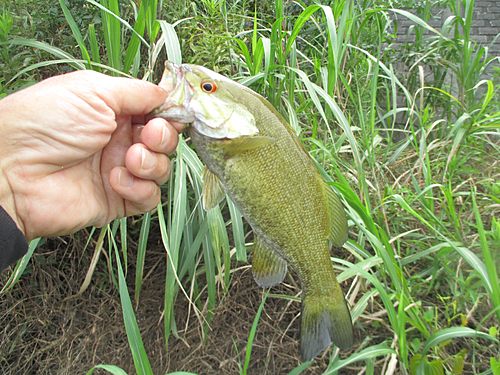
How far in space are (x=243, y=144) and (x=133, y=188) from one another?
1.74 ft

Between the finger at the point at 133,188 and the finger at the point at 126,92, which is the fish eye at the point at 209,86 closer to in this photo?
the finger at the point at 126,92

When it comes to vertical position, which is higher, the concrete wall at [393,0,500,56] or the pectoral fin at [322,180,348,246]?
the pectoral fin at [322,180,348,246]

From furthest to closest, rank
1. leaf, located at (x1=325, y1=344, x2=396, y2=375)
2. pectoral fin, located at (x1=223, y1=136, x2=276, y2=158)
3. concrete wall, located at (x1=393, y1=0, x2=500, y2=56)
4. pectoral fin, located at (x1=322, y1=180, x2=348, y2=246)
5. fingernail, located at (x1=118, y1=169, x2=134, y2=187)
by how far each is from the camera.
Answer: concrete wall, located at (x1=393, y1=0, x2=500, y2=56), leaf, located at (x1=325, y1=344, x2=396, y2=375), fingernail, located at (x1=118, y1=169, x2=134, y2=187), pectoral fin, located at (x1=322, y1=180, x2=348, y2=246), pectoral fin, located at (x1=223, y1=136, x2=276, y2=158)

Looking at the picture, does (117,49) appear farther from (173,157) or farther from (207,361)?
(207,361)

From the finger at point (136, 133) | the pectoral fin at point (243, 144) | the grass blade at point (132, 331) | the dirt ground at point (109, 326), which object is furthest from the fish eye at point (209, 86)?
the dirt ground at point (109, 326)

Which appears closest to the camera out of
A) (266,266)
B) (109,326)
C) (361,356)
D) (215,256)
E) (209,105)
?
(209,105)

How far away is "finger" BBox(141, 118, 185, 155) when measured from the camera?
1.03m

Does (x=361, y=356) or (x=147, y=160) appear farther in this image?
(x=361, y=356)

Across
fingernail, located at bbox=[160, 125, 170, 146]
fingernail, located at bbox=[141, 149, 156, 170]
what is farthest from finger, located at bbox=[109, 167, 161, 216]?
fingernail, located at bbox=[160, 125, 170, 146]

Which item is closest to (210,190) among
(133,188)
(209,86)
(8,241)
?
(209,86)

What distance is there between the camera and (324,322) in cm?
96

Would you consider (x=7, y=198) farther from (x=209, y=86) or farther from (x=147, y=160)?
(x=209, y=86)

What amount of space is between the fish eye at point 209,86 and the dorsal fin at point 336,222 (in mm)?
384

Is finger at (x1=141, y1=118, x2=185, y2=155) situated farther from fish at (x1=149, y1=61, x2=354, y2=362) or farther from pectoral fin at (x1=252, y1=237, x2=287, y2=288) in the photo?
pectoral fin at (x1=252, y1=237, x2=287, y2=288)
